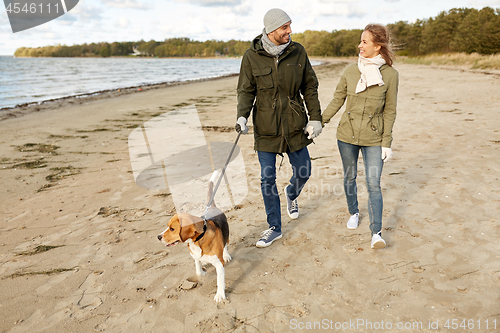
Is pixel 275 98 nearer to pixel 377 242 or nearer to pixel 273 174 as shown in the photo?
pixel 273 174

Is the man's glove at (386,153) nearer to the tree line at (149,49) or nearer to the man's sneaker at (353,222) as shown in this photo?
the man's sneaker at (353,222)

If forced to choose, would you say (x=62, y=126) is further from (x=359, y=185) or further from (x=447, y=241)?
(x=447, y=241)

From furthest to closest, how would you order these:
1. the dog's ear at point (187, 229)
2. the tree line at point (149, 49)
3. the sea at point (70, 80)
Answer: the tree line at point (149, 49) < the sea at point (70, 80) < the dog's ear at point (187, 229)

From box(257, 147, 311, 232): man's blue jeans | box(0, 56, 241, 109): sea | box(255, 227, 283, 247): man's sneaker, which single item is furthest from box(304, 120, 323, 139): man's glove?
box(0, 56, 241, 109): sea

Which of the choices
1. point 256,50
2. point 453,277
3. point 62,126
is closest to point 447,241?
point 453,277

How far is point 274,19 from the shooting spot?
3348 millimetres

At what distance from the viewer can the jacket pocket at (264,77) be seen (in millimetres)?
3514

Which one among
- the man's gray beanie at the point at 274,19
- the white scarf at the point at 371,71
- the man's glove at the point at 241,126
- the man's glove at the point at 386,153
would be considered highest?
the man's gray beanie at the point at 274,19

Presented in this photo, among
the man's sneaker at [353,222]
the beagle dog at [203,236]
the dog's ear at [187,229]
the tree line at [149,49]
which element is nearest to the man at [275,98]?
the beagle dog at [203,236]

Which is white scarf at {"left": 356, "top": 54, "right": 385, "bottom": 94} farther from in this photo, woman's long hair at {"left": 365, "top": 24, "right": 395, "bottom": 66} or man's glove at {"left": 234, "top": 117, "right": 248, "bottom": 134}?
man's glove at {"left": 234, "top": 117, "right": 248, "bottom": 134}

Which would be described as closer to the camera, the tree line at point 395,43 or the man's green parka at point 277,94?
the man's green parka at point 277,94

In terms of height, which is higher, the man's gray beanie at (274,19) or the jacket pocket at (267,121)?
the man's gray beanie at (274,19)

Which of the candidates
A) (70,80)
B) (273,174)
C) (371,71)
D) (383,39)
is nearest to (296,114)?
(273,174)

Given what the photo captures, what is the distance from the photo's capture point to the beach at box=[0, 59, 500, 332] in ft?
9.21
